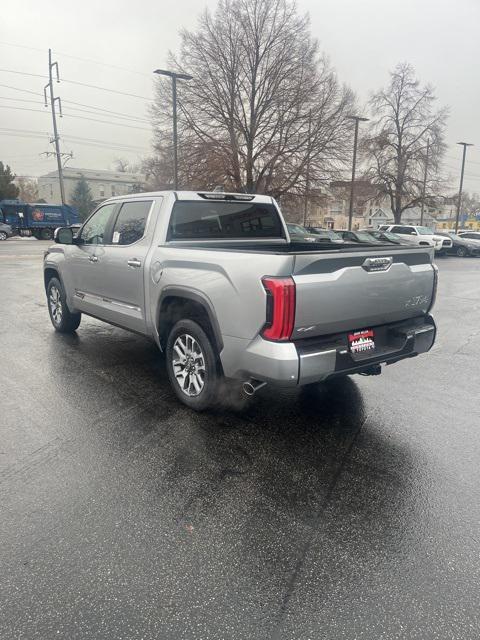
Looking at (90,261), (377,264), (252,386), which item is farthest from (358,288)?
(90,261)

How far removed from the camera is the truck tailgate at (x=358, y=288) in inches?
122

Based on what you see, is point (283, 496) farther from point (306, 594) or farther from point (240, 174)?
point (240, 174)

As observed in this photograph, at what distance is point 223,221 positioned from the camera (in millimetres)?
4879

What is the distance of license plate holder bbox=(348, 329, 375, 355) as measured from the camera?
3431 millimetres

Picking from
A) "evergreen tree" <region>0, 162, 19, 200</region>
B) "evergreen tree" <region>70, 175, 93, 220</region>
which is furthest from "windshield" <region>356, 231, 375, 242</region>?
"evergreen tree" <region>70, 175, 93, 220</region>

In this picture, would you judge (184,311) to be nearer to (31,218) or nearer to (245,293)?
(245,293)

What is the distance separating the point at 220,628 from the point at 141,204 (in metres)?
3.98

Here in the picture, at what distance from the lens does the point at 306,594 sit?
82.4 inches

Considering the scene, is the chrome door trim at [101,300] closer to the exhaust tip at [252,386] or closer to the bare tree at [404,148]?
the exhaust tip at [252,386]

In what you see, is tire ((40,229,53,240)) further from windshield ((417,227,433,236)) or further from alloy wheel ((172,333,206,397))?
alloy wheel ((172,333,206,397))

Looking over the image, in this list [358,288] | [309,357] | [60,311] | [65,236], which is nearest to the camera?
[309,357]

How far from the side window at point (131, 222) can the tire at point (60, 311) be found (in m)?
1.81

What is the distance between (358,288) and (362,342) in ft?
1.45

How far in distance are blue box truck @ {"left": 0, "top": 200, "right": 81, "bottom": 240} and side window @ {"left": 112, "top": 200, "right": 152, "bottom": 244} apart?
3439cm
